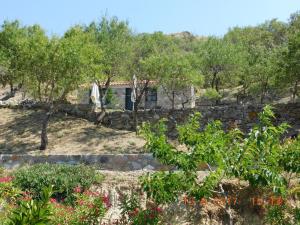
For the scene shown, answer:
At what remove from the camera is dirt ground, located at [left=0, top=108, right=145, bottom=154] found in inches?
995

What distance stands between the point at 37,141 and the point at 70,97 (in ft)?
59.0

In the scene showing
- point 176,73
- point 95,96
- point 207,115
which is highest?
point 176,73

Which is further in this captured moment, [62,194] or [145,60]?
[145,60]

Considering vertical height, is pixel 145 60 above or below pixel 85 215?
above

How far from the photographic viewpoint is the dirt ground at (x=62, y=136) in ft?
82.9

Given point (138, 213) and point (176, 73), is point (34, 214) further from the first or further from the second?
point (176, 73)

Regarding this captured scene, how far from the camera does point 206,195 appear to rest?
9766mm

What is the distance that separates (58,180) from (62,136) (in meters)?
15.0

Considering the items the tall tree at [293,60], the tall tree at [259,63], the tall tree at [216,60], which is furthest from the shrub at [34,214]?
the tall tree at [216,60]

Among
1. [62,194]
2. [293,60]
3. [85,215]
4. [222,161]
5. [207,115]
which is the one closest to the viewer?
[222,161]

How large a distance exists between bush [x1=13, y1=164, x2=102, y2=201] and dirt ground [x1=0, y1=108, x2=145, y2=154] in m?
10.6

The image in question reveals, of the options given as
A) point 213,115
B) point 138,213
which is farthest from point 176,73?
point 138,213

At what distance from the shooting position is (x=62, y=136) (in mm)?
27641

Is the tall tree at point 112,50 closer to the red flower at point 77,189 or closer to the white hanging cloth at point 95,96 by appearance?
the white hanging cloth at point 95,96
